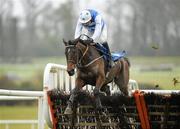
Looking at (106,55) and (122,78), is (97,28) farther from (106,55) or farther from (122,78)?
(122,78)

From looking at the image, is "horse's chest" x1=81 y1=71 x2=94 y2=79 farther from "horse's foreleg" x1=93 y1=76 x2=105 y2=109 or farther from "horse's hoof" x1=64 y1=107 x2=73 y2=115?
"horse's hoof" x1=64 y1=107 x2=73 y2=115

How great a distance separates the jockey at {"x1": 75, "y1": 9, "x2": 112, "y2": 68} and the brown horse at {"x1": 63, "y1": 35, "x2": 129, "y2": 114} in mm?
176

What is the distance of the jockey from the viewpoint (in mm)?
7277

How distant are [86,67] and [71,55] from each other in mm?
515

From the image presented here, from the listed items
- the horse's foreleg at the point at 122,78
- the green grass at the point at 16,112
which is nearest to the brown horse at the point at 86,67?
the horse's foreleg at the point at 122,78

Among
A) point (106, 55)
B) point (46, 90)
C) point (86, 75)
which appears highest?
point (106, 55)

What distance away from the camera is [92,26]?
7.41 meters

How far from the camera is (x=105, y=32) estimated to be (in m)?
7.45

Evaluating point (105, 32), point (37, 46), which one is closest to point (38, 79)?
point (37, 46)

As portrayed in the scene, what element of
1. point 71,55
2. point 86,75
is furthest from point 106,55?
point 71,55

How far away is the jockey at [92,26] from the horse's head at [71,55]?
2.01 feet

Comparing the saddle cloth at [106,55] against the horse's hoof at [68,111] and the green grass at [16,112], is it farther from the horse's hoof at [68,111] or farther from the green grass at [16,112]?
the green grass at [16,112]

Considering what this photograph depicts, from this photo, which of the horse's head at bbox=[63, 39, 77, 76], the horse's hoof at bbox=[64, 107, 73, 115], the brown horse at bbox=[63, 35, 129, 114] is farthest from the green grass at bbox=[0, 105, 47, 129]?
the horse's hoof at bbox=[64, 107, 73, 115]

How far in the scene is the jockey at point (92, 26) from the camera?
287 inches
